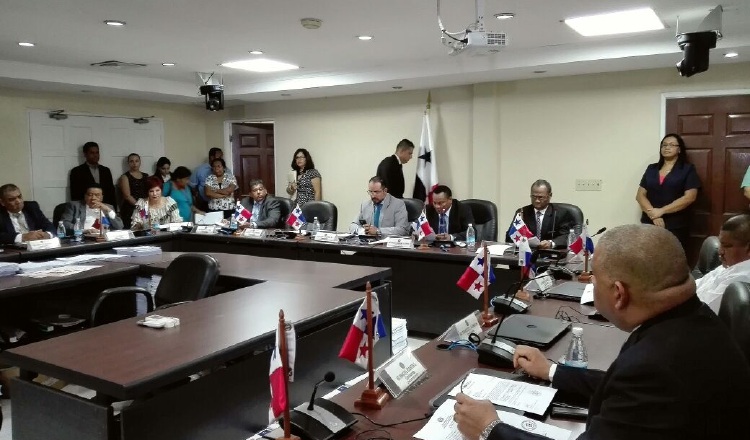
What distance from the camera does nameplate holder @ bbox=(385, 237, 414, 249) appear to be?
4188 mm

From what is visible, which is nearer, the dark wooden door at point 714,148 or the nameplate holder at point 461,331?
the nameplate holder at point 461,331

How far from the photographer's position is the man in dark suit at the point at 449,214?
460 cm

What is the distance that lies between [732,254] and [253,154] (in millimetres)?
6674

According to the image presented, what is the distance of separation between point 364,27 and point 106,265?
2.40m

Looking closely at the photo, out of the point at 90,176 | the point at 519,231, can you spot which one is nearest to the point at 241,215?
the point at 90,176

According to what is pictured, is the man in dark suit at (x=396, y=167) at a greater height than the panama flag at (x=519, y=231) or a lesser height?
greater

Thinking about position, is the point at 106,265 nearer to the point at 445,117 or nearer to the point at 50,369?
the point at 50,369

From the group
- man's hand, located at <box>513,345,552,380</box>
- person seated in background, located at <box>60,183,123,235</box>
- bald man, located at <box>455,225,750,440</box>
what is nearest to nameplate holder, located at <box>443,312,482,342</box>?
man's hand, located at <box>513,345,552,380</box>

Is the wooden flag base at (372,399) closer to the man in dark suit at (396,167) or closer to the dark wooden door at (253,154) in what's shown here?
the man in dark suit at (396,167)

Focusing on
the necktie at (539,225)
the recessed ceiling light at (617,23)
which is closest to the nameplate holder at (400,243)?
the necktie at (539,225)

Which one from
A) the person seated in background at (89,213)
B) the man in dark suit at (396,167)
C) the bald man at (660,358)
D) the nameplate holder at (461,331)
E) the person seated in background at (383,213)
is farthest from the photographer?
the man in dark suit at (396,167)

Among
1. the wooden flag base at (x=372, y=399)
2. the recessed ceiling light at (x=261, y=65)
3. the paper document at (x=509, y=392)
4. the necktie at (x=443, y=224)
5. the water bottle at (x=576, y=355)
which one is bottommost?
the wooden flag base at (x=372, y=399)

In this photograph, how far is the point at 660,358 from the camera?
104cm

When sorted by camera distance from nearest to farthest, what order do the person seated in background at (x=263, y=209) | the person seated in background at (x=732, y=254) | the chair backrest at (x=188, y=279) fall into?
the person seated in background at (x=732, y=254)
the chair backrest at (x=188, y=279)
the person seated in background at (x=263, y=209)
